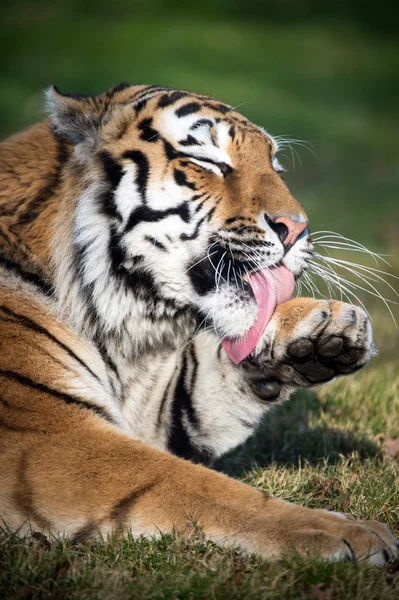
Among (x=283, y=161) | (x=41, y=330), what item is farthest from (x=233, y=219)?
(x=283, y=161)

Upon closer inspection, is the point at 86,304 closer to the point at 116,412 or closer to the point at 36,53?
the point at 116,412

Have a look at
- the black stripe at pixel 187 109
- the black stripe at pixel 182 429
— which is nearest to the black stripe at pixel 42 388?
the black stripe at pixel 182 429

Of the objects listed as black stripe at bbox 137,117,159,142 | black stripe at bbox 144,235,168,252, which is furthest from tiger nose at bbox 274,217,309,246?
black stripe at bbox 137,117,159,142

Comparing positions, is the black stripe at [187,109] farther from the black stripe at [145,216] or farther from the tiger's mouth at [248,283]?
the tiger's mouth at [248,283]

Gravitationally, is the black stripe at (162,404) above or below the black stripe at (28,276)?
below

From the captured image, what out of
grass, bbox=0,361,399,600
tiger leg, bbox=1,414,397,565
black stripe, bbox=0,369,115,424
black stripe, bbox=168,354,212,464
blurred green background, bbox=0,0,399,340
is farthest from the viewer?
blurred green background, bbox=0,0,399,340

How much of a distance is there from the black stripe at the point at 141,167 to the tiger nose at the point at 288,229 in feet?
1.28

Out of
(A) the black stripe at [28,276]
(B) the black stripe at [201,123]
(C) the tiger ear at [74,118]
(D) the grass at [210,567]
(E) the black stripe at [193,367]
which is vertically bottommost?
(D) the grass at [210,567]

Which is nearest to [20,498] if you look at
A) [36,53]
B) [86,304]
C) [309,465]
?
[86,304]

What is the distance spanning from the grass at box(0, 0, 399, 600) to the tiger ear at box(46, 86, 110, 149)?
1015 mm

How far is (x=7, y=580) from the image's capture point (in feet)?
6.08

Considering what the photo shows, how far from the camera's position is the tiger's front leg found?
2.27 meters

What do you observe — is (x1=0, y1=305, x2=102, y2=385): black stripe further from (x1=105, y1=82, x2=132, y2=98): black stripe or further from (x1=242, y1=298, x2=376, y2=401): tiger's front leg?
(x1=105, y1=82, x2=132, y2=98): black stripe

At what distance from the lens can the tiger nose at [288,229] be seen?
2.35 metres
